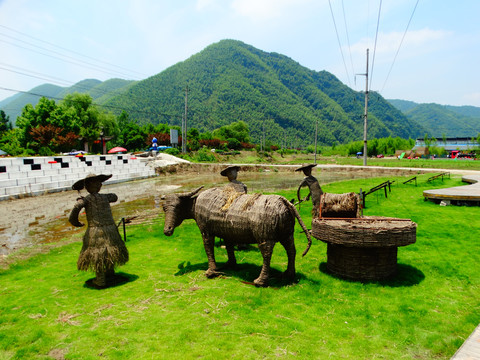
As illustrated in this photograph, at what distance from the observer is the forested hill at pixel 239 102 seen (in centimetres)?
11488

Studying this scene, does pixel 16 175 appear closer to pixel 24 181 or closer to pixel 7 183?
pixel 24 181

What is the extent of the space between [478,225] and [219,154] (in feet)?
141

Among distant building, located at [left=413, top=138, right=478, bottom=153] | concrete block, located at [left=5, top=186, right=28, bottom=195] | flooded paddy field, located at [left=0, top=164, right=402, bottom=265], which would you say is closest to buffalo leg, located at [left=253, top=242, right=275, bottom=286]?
flooded paddy field, located at [left=0, top=164, right=402, bottom=265]

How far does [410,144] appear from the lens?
83.1 m

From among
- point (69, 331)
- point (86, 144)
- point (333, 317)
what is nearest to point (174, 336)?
point (69, 331)

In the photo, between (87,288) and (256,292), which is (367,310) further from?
(87,288)

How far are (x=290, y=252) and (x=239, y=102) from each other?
5108 inches

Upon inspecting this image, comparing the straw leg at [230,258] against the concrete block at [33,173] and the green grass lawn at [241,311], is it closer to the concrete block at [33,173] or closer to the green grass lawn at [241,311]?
the green grass lawn at [241,311]

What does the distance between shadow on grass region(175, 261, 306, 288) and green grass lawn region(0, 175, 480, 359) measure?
1.5 inches

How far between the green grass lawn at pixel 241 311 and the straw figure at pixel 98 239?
0.47 metres

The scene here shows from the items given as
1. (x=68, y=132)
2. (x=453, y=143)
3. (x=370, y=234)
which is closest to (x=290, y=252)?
(x=370, y=234)

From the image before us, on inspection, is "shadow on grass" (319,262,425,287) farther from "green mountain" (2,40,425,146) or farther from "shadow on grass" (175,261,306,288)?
"green mountain" (2,40,425,146)

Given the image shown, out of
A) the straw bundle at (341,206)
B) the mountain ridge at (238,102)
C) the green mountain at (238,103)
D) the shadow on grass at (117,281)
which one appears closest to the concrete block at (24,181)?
the shadow on grass at (117,281)

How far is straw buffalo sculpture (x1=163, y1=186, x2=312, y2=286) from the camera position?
531cm
